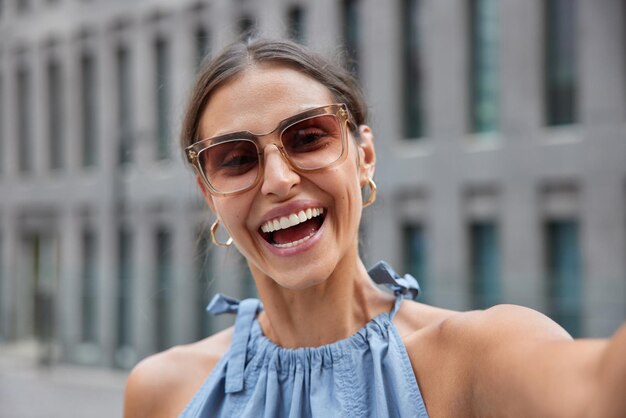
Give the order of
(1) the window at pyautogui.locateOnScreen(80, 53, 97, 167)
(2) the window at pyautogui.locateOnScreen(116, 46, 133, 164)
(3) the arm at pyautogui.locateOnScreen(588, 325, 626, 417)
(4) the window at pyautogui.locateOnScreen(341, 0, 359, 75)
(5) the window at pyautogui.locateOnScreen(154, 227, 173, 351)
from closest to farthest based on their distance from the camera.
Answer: (3) the arm at pyautogui.locateOnScreen(588, 325, 626, 417), (5) the window at pyautogui.locateOnScreen(154, 227, 173, 351), (4) the window at pyautogui.locateOnScreen(341, 0, 359, 75), (2) the window at pyautogui.locateOnScreen(116, 46, 133, 164), (1) the window at pyautogui.locateOnScreen(80, 53, 97, 167)

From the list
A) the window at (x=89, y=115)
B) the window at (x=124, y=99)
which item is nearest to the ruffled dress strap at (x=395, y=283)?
the window at (x=124, y=99)

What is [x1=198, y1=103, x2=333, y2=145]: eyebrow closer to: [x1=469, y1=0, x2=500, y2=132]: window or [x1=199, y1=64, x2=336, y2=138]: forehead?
[x1=199, y1=64, x2=336, y2=138]: forehead

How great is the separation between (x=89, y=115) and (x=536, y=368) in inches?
1055

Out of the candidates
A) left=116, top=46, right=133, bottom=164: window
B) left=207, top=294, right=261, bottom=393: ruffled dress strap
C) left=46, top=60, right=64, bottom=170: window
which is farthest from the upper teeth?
left=46, top=60, right=64, bottom=170: window

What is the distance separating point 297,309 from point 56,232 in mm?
27170

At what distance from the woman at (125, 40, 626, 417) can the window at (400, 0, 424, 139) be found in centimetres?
1679

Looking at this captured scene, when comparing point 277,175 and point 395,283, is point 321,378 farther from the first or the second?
point 277,175

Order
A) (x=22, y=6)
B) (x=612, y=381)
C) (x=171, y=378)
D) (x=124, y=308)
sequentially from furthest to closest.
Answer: (x=22, y=6), (x=124, y=308), (x=171, y=378), (x=612, y=381)

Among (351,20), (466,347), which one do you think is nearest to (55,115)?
(351,20)

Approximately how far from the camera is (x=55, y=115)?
2866cm

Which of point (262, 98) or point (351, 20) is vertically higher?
point (351, 20)

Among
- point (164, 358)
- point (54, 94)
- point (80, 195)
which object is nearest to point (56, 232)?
point (80, 195)

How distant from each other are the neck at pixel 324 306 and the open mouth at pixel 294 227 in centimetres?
15

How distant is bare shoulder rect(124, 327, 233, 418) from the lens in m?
2.28
